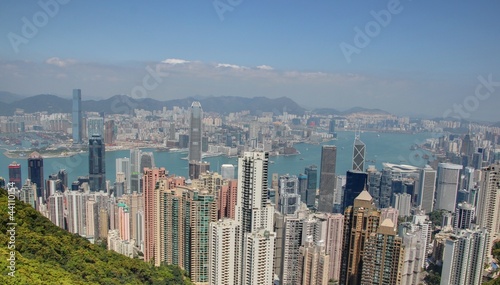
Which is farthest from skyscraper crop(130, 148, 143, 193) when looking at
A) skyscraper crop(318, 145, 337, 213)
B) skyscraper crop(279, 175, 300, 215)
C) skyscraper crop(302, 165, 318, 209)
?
skyscraper crop(318, 145, 337, 213)

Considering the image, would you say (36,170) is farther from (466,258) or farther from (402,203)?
(466,258)

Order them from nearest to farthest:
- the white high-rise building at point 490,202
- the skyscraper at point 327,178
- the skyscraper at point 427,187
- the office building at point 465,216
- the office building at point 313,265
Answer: the office building at point 313,265 < the white high-rise building at point 490,202 < the office building at point 465,216 < the skyscraper at point 327,178 < the skyscraper at point 427,187

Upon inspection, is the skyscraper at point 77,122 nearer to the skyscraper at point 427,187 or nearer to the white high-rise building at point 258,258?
the white high-rise building at point 258,258

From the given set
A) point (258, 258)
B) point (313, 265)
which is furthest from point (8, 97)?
point (313, 265)

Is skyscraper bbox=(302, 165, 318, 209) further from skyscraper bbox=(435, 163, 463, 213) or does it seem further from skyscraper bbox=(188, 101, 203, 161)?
skyscraper bbox=(188, 101, 203, 161)

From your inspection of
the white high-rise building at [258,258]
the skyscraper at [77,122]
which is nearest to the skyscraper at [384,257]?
the white high-rise building at [258,258]

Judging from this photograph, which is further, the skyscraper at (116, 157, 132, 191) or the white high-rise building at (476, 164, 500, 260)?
the skyscraper at (116, 157, 132, 191)
